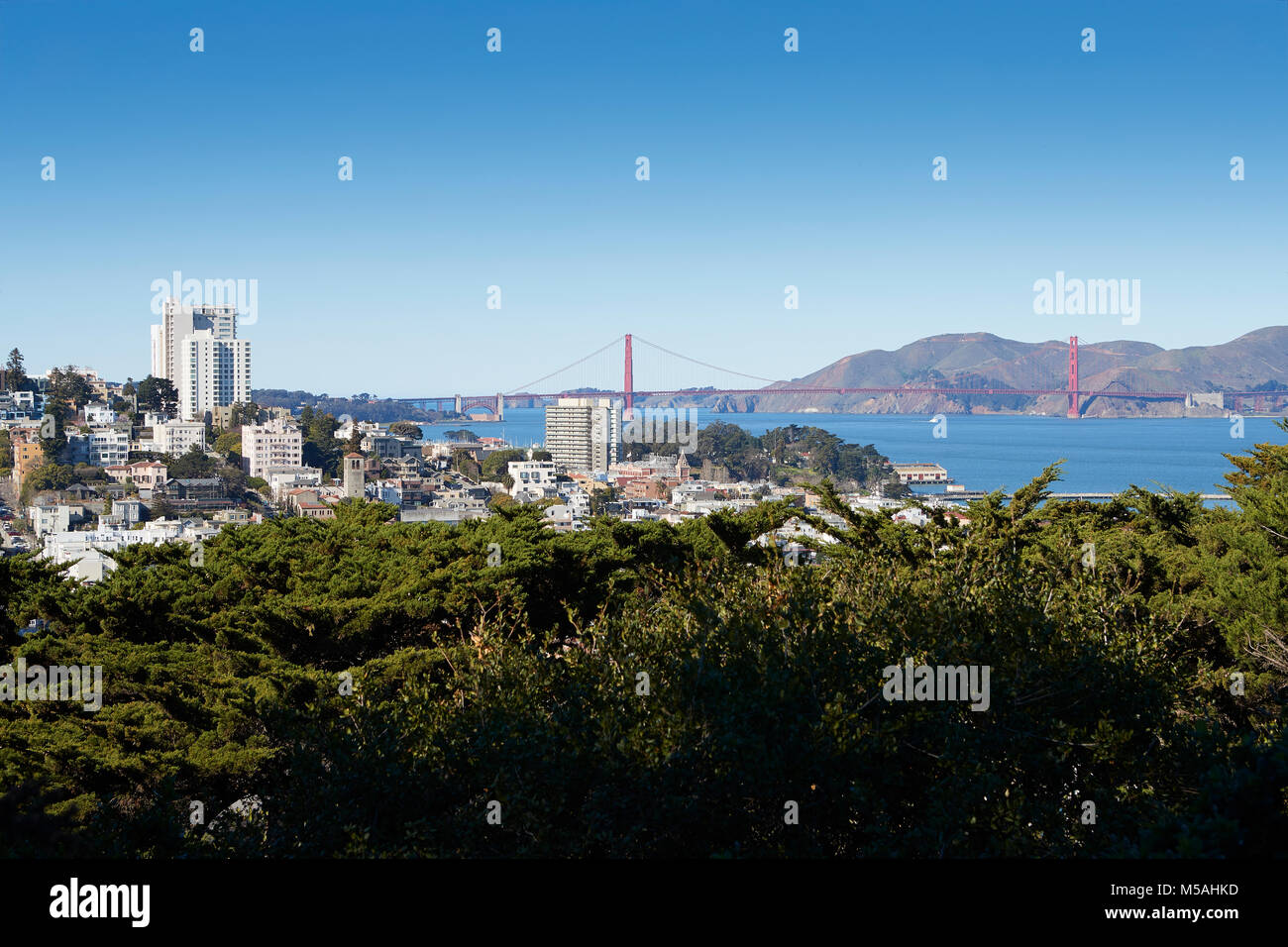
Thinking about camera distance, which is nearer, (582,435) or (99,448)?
(99,448)

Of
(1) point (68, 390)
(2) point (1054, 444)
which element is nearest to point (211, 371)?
(1) point (68, 390)

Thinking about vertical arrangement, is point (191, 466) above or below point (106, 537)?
above

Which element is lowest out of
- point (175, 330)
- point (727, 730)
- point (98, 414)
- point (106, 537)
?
point (106, 537)

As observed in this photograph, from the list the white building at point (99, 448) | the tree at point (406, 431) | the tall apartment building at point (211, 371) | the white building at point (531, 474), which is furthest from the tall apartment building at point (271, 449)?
the tall apartment building at point (211, 371)

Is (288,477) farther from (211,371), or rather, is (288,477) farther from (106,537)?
→ (211,371)
